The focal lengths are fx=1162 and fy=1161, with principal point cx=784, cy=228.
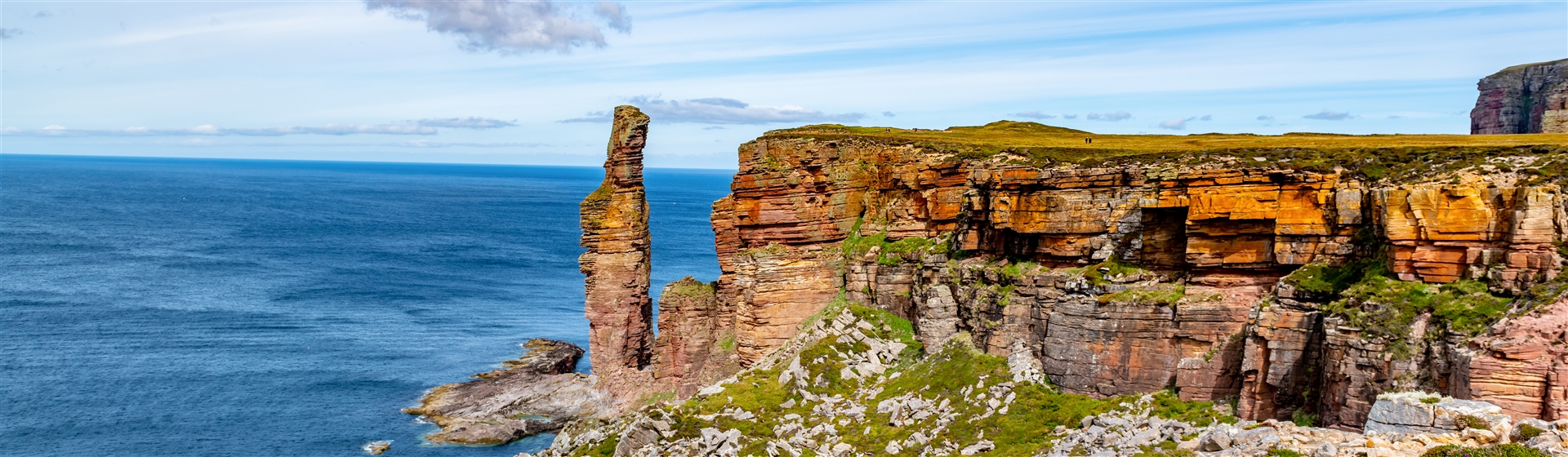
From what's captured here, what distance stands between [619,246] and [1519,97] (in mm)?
60029

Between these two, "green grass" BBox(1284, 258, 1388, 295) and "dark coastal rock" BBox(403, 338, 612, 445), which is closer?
"green grass" BBox(1284, 258, 1388, 295)

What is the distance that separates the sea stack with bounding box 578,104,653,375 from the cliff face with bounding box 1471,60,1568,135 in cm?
5464

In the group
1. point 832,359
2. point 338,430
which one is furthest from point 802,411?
point 338,430

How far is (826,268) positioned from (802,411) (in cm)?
986

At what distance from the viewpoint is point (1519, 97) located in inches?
3039

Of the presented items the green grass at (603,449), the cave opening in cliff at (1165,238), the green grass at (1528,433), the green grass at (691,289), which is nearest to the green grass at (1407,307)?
the green grass at (1528,433)

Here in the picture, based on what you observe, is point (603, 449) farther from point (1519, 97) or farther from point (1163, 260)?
point (1519, 97)

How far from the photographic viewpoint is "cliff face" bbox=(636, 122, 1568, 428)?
108 feet

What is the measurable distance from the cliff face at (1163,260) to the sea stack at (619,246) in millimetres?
10954

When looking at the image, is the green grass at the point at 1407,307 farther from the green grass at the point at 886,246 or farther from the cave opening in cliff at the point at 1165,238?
the green grass at the point at 886,246

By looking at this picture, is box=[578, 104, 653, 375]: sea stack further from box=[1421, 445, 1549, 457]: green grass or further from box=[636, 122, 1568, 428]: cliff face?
box=[1421, 445, 1549, 457]: green grass

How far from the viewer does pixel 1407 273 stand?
34312mm

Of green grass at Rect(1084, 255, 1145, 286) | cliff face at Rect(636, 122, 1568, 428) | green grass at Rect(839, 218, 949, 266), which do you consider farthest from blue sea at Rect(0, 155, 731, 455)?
green grass at Rect(1084, 255, 1145, 286)

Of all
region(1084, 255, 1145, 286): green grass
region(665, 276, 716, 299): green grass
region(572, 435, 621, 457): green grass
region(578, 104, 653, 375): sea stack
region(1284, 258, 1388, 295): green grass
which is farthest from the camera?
region(578, 104, 653, 375): sea stack
